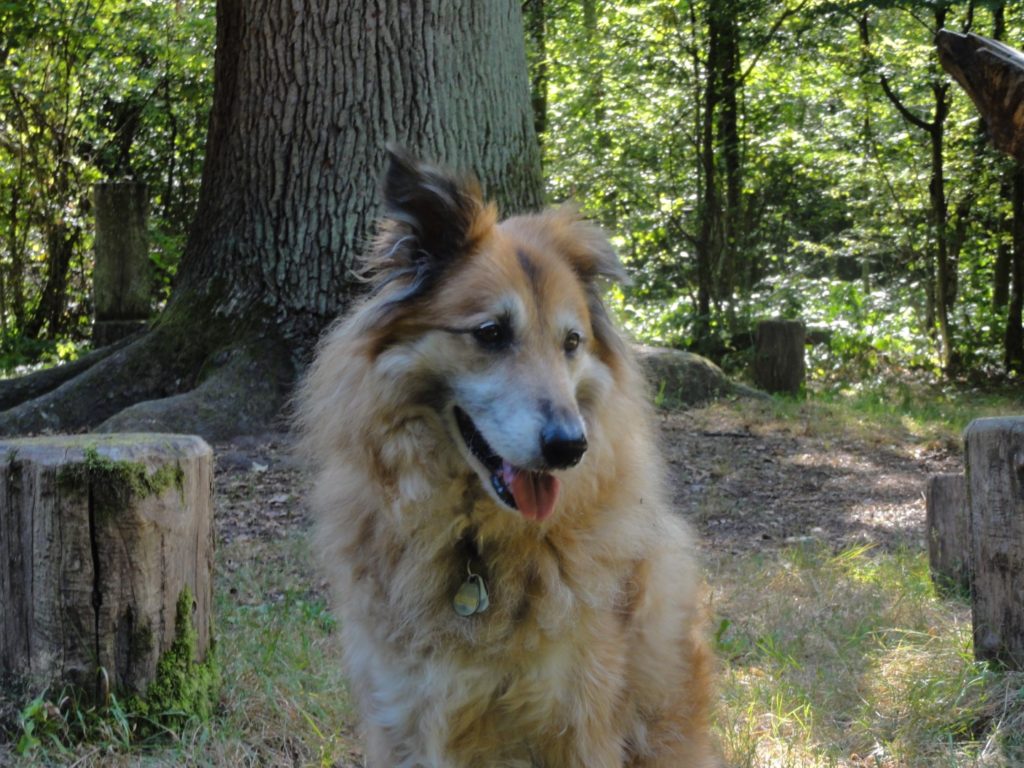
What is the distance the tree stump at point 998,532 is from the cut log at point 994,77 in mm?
1229

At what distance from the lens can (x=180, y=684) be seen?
322 cm

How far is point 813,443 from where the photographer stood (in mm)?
8016

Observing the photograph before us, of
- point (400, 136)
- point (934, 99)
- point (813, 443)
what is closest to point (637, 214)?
point (934, 99)

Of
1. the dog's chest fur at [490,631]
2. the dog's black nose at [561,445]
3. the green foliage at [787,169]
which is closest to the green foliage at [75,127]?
the green foliage at [787,169]

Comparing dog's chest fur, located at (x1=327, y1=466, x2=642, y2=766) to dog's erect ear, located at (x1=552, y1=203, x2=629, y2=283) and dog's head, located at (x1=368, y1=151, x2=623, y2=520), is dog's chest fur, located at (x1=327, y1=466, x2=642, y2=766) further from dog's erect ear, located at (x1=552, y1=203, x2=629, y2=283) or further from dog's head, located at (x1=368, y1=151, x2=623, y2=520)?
dog's erect ear, located at (x1=552, y1=203, x2=629, y2=283)

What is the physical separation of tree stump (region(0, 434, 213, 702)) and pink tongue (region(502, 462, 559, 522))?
1.15m

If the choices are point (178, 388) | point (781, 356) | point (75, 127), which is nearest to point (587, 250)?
point (178, 388)

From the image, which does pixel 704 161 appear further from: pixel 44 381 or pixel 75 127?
pixel 44 381

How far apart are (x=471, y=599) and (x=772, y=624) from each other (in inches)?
92.2

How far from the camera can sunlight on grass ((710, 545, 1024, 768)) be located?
3305mm

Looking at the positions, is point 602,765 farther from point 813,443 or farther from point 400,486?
point 813,443

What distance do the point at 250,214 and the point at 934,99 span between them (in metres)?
9.04

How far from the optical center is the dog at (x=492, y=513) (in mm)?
2590

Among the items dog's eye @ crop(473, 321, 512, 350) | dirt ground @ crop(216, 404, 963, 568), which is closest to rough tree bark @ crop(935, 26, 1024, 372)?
dog's eye @ crop(473, 321, 512, 350)
